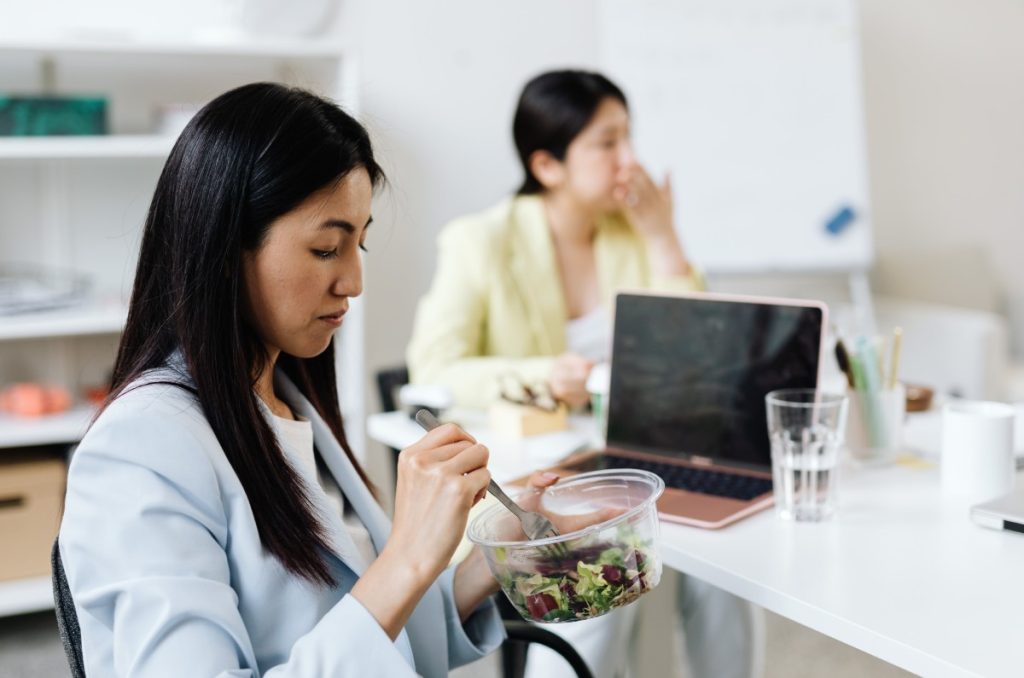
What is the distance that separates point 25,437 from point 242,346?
1.70 m

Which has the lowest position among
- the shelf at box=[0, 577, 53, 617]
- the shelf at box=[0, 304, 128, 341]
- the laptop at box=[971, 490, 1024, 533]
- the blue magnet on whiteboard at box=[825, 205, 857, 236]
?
the shelf at box=[0, 577, 53, 617]

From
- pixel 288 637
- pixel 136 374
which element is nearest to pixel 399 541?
pixel 288 637

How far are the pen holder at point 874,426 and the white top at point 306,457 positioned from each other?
2.40ft

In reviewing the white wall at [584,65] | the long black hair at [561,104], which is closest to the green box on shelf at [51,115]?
the white wall at [584,65]

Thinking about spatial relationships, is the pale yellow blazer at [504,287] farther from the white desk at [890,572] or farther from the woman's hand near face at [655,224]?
the white desk at [890,572]

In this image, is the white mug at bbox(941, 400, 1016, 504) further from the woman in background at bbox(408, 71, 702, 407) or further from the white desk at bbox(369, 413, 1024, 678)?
the woman in background at bbox(408, 71, 702, 407)

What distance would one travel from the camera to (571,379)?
5.86 ft

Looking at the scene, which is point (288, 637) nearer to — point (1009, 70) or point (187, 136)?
point (187, 136)

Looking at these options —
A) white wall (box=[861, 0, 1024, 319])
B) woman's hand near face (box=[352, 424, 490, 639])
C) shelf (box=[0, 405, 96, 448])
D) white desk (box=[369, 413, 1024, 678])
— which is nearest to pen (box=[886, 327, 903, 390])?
white desk (box=[369, 413, 1024, 678])

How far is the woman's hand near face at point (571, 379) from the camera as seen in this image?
5.85 ft

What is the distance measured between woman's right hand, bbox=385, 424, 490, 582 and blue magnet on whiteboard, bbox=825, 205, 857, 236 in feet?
8.67

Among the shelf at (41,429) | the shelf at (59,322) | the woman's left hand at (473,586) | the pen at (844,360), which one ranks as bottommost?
the woman's left hand at (473,586)

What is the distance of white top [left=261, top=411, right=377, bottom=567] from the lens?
1020mm

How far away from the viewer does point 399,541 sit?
0.89m
